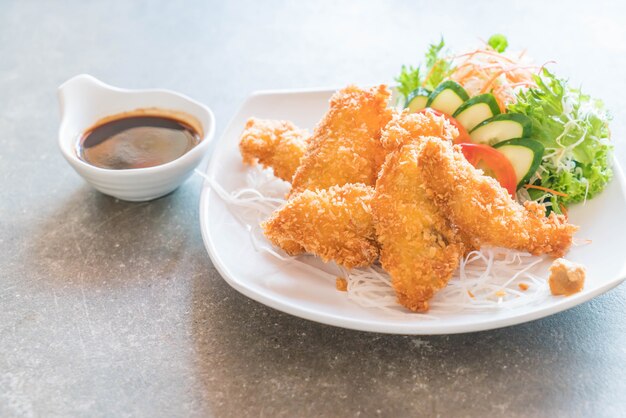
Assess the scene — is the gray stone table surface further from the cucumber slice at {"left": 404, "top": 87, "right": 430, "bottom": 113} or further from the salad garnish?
the cucumber slice at {"left": 404, "top": 87, "right": 430, "bottom": 113}

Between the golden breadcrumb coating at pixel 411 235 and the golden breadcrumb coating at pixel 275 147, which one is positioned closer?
the golden breadcrumb coating at pixel 411 235

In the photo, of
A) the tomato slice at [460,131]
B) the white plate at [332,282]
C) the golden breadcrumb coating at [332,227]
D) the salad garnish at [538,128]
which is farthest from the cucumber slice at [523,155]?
the golden breadcrumb coating at [332,227]

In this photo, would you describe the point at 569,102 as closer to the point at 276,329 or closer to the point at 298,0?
the point at 276,329

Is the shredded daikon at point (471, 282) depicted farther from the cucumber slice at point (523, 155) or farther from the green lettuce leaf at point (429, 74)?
the green lettuce leaf at point (429, 74)

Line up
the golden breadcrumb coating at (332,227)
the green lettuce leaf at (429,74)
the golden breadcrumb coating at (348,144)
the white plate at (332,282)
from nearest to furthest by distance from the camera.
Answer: the white plate at (332,282), the golden breadcrumb coating at (332,227), the golden breadcrumb coating at (348,144), the green lettuce leaf at (429,74)

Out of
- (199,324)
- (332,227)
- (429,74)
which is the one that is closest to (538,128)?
(429,74)

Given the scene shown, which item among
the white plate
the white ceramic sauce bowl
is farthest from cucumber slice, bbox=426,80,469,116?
the white ceramic sauce bowl
